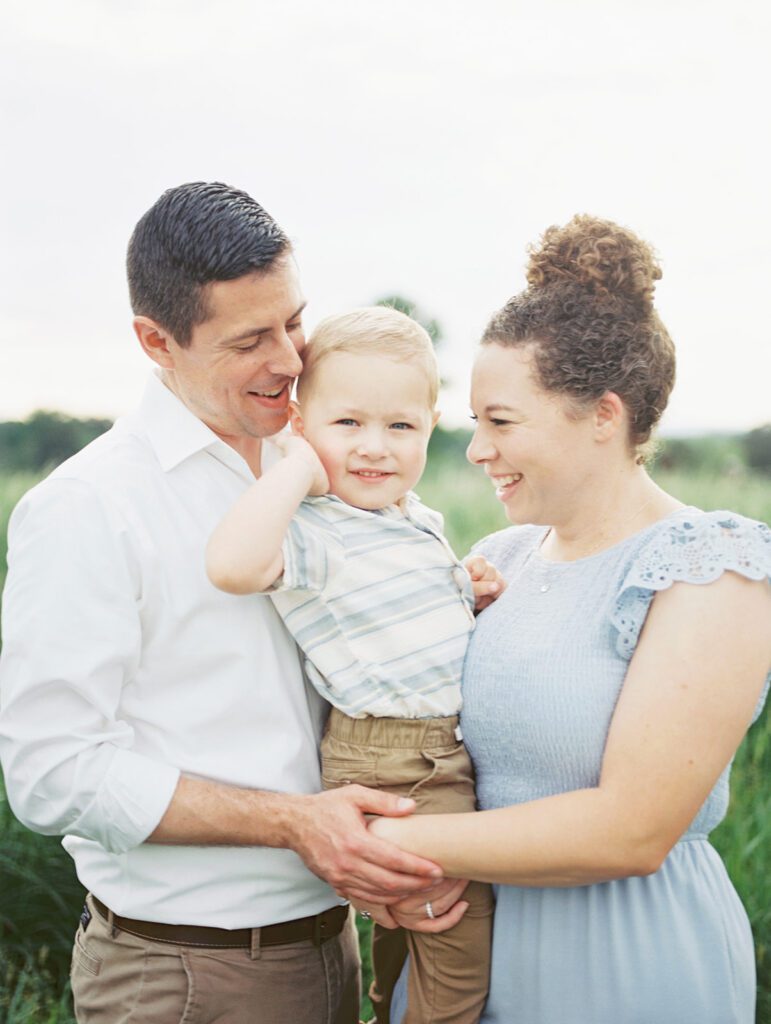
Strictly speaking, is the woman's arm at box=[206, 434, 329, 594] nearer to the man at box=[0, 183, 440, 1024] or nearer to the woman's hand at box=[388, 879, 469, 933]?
the man at box=[0, 183, 440, 1024]

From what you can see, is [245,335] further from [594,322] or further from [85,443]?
[85,443]

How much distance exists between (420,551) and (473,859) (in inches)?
26.0

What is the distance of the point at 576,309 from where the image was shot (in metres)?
2.41

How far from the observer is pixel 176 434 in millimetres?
2482

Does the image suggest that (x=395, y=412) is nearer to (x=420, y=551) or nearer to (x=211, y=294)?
(x=420, y=551)

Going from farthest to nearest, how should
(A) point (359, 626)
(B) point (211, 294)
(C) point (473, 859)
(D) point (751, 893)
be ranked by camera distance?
(D) point (751, 893) < (B) point (211, 294) < (A) point (359, 626) < (C) point (473, 859)

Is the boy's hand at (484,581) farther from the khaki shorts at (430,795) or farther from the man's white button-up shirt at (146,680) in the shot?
the man's white button-up shirt at (146,680)

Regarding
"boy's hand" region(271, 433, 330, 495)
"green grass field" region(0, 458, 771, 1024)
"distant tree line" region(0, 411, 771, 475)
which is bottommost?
"green grass field" region(0, 458, 771, 1024)

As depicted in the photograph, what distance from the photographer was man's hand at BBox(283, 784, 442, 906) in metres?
2.22

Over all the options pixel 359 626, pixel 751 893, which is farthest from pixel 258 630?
pixel 751 893

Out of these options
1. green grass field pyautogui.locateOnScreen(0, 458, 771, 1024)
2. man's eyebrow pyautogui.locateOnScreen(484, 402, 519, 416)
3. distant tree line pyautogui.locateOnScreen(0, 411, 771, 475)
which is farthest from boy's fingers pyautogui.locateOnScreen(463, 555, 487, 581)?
distant tree line pyautogui.locateOnScreen(0, 411, 771, 475)

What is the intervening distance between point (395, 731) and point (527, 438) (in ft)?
2.26

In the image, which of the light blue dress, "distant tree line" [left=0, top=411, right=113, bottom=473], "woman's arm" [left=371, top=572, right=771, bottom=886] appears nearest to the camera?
"woman's arm" [left=371, top=572, right=771, bottom=886]

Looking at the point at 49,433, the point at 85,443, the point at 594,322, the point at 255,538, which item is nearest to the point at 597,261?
the point at 594,322
